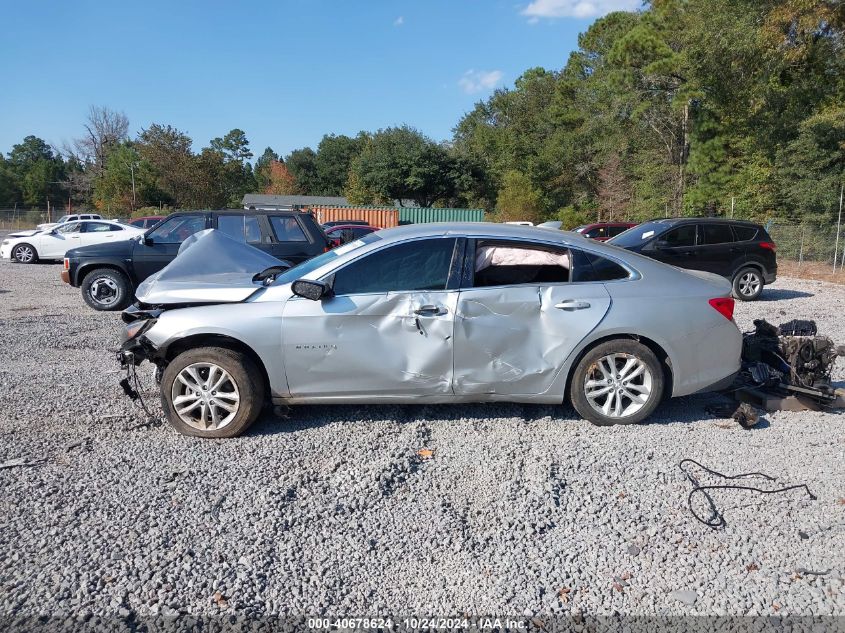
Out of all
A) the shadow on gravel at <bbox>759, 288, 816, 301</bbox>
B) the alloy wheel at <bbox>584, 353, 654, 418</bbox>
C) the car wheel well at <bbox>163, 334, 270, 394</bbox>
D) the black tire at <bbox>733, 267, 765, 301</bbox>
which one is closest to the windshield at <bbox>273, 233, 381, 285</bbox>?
the car wheel well at <bbox>163, 334, 270, 394</bbox>

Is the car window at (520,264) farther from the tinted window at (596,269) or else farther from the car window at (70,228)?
the car window at (70,228)

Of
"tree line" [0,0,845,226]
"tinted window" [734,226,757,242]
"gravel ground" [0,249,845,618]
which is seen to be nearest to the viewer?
"gravel ground" [0,249,845,618]

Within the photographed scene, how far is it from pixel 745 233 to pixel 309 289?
1160 cm

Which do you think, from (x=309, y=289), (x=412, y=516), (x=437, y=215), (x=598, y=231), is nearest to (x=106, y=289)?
(x=309, y=289)

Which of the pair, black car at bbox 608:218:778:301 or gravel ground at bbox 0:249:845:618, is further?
black car at bbox 608:218:778:301

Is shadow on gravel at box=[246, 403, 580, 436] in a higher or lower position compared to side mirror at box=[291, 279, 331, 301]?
lower

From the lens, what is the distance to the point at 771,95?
2905 cm

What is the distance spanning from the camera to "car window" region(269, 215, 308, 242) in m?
10.5

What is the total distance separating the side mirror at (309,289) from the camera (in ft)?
15.2

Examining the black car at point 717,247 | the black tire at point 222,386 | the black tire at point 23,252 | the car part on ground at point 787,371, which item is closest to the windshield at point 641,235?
the black car at point 717,247

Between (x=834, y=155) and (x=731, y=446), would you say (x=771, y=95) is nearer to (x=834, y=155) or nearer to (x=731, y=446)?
(x=834, y=155)

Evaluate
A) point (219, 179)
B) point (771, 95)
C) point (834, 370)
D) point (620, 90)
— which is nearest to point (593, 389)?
point (834, 370)

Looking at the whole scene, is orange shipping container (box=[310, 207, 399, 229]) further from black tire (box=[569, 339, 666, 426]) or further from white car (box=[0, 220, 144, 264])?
black tire (box=[569, 339, 666, 426])

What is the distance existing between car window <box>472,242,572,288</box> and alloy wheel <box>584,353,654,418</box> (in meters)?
0.75
